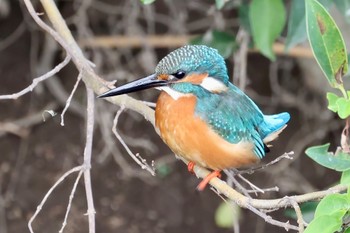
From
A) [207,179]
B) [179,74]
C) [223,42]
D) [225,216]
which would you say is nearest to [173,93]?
[179,74]

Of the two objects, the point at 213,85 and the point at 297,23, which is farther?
the point at 297,23

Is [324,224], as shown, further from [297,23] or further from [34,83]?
[297,23]

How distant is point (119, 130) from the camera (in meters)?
3.12

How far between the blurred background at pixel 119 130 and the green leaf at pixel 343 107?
167 cm

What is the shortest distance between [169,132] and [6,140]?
Answer: 1.66 meters

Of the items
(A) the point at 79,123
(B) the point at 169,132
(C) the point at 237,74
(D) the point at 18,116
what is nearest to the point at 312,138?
(C) the point at 237,74

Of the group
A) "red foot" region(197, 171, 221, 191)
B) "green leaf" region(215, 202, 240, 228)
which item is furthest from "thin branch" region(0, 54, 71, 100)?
"green leaf" region(215, 202, 240, 228)

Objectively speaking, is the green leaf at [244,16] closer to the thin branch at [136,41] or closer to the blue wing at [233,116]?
the thin branch at [136,41]

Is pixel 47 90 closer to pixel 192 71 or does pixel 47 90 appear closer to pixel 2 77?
pixel 2 77

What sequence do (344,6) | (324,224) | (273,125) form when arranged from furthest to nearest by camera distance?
(344,6)
(273,125)
(324,224)

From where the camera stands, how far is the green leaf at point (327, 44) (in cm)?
137

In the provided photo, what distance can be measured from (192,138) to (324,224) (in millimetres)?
381

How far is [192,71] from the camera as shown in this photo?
4.75 feet

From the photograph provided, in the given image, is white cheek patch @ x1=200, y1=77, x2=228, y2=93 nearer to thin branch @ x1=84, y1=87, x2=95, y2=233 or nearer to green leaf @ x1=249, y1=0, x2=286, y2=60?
thin branch @ x1=84, y1=87, x2=95, y2=233
